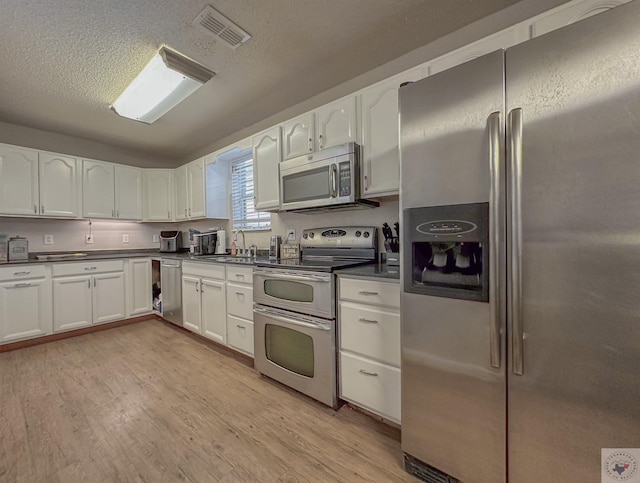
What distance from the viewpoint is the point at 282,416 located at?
1.70m

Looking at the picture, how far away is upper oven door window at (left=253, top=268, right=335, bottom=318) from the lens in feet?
5.65

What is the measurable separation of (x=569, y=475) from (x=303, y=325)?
1357mm

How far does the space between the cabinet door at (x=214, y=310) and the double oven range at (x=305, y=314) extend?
57 centimetres

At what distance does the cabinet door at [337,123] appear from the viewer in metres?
2.00

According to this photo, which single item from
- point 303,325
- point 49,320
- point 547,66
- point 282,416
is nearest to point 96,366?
point 49,320

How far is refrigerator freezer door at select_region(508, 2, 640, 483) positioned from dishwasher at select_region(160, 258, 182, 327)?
10.7 feet

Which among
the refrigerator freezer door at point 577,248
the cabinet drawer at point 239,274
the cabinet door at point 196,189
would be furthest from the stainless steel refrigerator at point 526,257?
the cabinet door at point 196,189

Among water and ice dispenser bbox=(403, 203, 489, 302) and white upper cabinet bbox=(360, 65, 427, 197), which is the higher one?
white upper cabinet bbox=(360, 65, 427, 197)

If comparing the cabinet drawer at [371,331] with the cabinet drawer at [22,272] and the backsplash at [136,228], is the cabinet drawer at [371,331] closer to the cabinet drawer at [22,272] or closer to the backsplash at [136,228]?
the backsplash at [136,228]

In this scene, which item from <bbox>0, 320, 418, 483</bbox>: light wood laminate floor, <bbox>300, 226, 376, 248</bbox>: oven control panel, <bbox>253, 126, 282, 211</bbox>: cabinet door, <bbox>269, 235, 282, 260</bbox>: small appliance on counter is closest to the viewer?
<bbox>0, 320, 418, 483</bbox>: light wood laminate floor

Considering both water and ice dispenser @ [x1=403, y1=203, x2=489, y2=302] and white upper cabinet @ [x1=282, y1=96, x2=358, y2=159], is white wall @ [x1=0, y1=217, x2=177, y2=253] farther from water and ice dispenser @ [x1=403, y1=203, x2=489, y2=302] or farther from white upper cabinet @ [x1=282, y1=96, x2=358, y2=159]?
water and ice dispenser @ [x1=403, y1=203, x2=489, y2=302]

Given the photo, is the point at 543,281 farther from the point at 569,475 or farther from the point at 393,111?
the point at 393,111

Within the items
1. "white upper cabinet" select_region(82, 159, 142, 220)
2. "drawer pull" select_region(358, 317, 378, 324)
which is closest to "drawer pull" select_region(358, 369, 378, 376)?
"drawer pull" select_region(358, 317, 378, 324)

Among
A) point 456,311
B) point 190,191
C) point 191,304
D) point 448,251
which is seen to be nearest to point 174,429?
point 191,304
